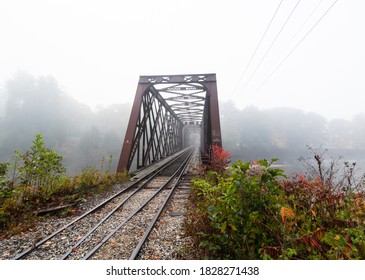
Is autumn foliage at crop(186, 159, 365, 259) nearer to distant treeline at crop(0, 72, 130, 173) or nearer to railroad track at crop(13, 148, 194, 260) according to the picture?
railroad track at crop(13, 148, 194, 260)

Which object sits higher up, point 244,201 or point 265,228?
point 244,201

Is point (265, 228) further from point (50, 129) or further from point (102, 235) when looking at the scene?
point (50, 129)

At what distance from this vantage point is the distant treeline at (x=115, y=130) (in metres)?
34.8

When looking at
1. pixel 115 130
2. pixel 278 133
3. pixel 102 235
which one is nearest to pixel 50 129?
pixel 115 130

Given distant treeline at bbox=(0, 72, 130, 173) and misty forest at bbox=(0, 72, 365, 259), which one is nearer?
misty forest at bbox=(0, 72, 365, 259)

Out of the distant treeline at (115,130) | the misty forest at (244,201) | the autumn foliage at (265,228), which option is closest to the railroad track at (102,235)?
the misty forest at (244,201)

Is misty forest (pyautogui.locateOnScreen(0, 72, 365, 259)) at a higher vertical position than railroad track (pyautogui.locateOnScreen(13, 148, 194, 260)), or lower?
higher

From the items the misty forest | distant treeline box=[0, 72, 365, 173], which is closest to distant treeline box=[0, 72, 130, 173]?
distant treeline box=[0, 72, 365, 173]

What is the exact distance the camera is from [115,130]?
47344 mm

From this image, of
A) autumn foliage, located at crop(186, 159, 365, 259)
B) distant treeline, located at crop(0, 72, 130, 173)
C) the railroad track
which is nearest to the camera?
autumn foliage, located at crop(186, 159, 365, 259)

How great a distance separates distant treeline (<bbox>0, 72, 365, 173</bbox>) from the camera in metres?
34.8

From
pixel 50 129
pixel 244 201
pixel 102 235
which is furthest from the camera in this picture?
pixel 50 129

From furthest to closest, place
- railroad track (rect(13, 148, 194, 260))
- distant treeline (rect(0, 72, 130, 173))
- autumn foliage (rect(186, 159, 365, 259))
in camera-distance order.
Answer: distant treeline (rect(0, 72, 130, 173)), railroad track (rect(13, 148, 194, 260)), autumn foliage (rect(186, 159, 365, 259))

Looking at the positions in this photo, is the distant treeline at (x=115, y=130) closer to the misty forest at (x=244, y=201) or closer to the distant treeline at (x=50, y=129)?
the distant treeline at (x=50, y=129)
